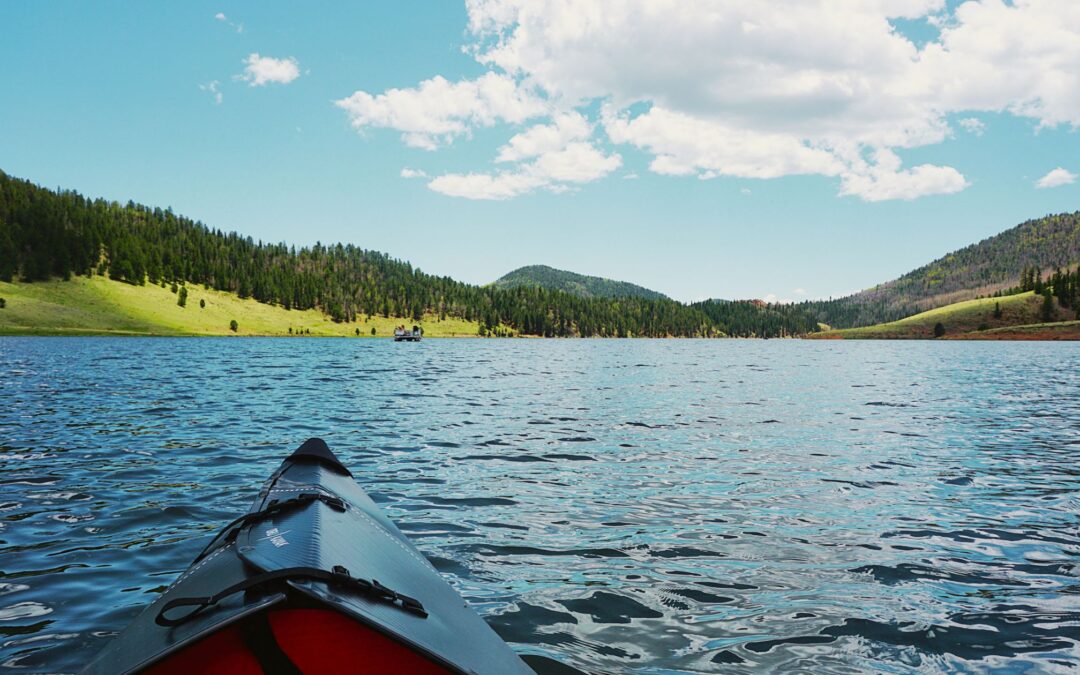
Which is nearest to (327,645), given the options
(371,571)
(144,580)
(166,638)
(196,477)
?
(166,638)

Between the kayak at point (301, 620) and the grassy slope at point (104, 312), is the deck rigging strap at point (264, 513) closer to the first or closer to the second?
the kayak at point (301, 620)

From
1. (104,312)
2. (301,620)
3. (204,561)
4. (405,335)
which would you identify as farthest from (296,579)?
(104,312)

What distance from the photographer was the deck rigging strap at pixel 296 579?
12.4 ft

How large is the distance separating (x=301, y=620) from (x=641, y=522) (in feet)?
28.0

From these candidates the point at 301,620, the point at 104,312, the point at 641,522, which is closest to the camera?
the point at 301,620

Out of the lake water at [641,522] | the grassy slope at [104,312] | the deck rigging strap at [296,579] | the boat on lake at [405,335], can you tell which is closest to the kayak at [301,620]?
the deck rigging strap at [296,579]

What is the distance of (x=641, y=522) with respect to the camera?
37.1 feet

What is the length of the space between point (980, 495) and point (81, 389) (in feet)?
124

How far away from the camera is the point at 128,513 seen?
37.0ft

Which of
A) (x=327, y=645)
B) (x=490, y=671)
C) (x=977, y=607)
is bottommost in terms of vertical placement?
(x=977, y=607)

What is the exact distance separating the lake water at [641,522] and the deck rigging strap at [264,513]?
170 cm

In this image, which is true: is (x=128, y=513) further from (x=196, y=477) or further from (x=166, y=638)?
(x=166, y=638)

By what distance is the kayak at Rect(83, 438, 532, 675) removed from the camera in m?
3.44

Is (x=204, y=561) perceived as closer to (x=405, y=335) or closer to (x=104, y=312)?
(x=405, y=335)
